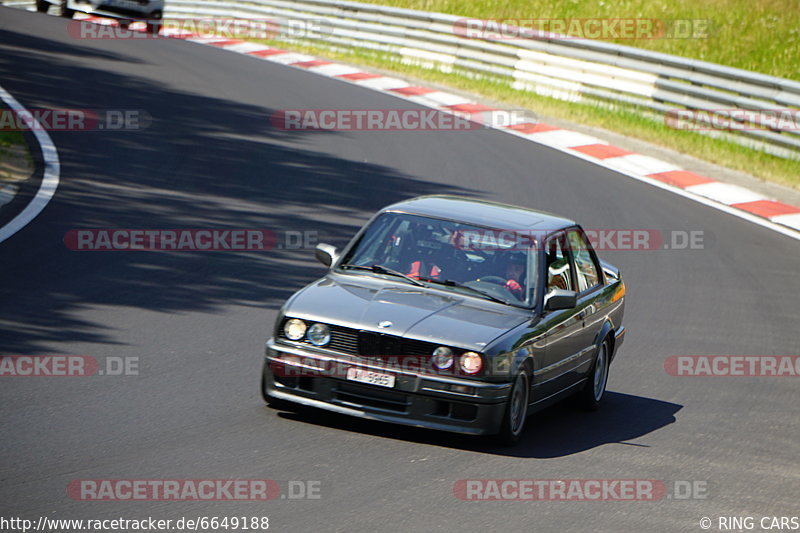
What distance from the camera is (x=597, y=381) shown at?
941 centimetres

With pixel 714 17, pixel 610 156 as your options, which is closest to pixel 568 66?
pixel 610 156

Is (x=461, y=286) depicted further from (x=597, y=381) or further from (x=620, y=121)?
(x=620, y=121)

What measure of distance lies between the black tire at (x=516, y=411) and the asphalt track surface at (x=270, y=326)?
117mm

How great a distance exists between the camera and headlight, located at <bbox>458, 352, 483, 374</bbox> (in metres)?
7.38

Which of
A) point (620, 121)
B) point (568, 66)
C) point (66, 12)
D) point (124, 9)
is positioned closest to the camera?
point (620, 121)

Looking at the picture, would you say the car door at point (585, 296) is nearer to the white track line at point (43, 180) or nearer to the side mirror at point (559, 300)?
the side mirror at point (559, 300)

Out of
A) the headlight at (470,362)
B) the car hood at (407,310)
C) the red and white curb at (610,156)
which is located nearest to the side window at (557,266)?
the car hood at (407,310)

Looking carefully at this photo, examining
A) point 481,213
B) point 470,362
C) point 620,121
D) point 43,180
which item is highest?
point 481,213

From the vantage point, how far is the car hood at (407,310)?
7.45 meters

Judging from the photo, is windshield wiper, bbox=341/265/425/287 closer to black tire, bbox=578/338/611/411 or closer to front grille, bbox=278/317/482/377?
front grille, bbox=278/317/482/377

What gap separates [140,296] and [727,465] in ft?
17.7

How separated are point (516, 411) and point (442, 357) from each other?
2.51 feet

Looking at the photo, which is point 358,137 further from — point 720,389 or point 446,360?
point 446,360

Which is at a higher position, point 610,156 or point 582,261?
point 582,261
